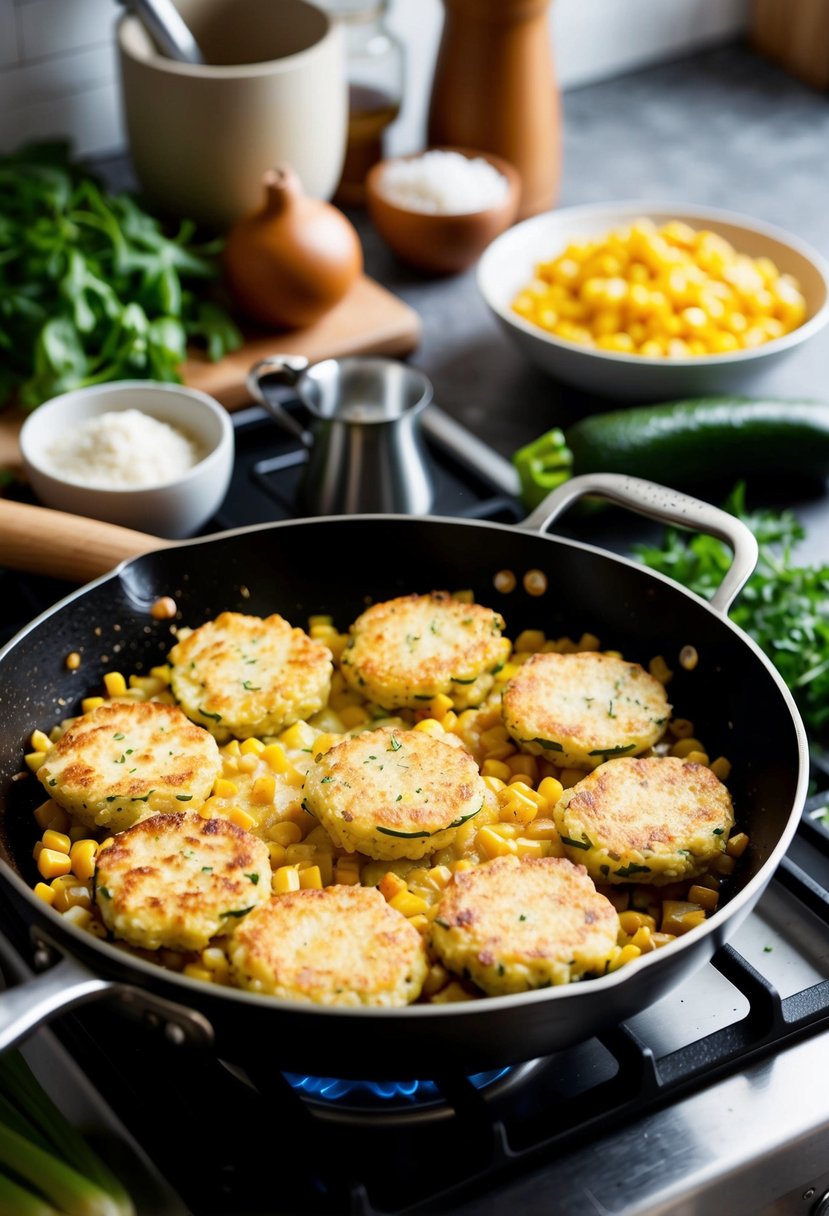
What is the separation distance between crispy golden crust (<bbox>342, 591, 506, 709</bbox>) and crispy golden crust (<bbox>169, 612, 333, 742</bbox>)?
0.17ft

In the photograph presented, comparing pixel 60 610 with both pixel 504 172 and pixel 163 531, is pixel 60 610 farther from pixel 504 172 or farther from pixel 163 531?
pixel 504 172

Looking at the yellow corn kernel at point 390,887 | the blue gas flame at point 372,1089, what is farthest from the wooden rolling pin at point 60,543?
the blue gas flame at point 372,1089

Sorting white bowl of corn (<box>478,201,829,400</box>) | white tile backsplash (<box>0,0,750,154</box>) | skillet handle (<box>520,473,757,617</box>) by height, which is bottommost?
white bowl of corn (<box>478,201,829,400</box>)

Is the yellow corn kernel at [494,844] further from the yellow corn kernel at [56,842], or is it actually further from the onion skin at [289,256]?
the onion skin at [289,256]

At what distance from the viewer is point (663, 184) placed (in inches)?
123

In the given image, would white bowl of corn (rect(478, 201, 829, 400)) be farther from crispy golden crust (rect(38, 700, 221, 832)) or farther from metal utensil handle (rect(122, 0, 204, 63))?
crispy golden crust (rect(38, 700, 221, 832))

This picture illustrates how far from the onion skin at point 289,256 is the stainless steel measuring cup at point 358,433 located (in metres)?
0.30

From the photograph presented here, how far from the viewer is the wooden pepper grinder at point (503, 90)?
2623mm

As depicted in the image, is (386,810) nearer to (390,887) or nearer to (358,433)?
(390,887)

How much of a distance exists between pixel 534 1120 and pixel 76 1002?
453 mm

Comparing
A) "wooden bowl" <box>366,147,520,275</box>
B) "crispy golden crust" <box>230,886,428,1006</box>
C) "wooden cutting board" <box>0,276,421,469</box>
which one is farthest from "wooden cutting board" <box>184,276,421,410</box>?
"crispy golden crust" <box>230,886,428,1006</box>

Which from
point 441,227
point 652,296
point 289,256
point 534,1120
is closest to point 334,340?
point 289,256

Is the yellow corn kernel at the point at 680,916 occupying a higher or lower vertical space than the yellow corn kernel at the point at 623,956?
lower

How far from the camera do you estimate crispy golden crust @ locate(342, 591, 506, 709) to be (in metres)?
1.63
